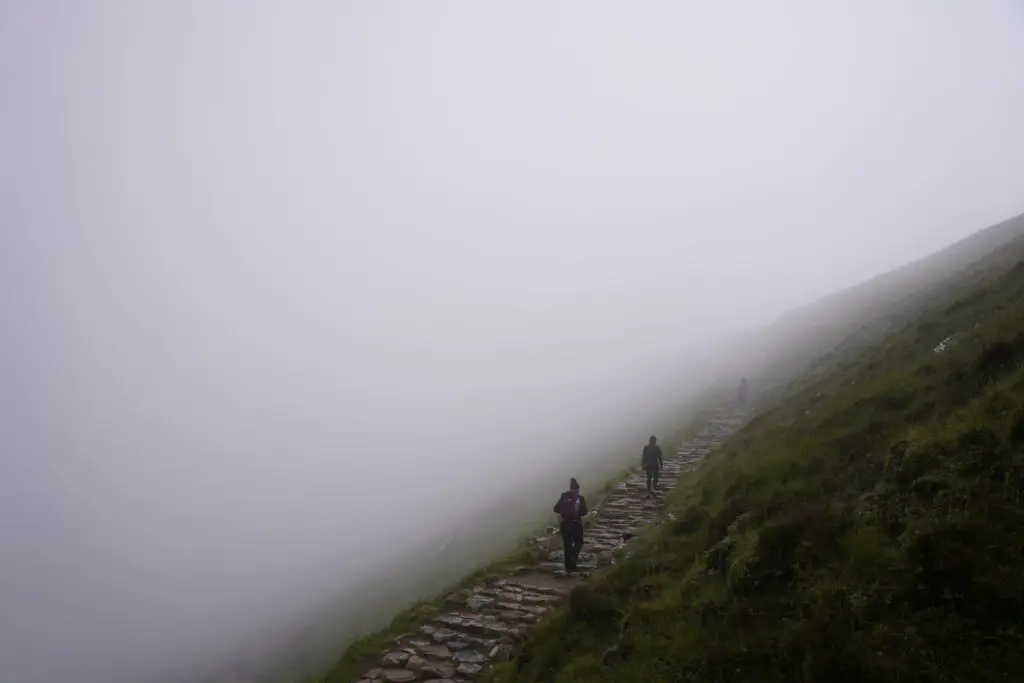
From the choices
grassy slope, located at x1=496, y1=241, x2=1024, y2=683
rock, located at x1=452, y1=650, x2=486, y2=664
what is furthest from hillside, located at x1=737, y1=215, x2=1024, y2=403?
rock, located at x1=452, y1=650, x2=486, y2=664

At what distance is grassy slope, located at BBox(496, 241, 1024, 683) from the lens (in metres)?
6.90

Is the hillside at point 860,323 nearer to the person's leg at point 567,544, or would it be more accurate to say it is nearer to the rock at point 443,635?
the person's leg at point 567,544

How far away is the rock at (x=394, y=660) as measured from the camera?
1299cm

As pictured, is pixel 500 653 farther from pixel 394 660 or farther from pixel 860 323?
pixel 860 323

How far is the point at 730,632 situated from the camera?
A: 8453 millimetres

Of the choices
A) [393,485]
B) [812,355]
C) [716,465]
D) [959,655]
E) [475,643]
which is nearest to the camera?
[959,655]

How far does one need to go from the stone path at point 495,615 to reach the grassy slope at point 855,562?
1592 millimetres

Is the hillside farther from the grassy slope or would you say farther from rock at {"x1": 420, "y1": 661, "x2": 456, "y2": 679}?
rock at {"x1": 420, "y1": 661, "x2": 456, "y2": 679}

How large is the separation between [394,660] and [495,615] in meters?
2.59

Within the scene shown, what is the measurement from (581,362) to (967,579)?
167154 millimetres

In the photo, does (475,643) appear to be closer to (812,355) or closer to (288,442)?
(812,355)

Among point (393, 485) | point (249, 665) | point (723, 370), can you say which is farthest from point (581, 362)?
point (249, 665)

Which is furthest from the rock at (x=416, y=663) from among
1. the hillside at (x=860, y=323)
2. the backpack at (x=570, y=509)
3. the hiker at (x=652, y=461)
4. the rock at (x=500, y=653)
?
the hillside at (x=860, y=323)

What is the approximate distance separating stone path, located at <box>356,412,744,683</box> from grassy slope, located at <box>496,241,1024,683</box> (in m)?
1.59
